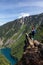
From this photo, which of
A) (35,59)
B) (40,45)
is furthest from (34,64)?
(40,45)

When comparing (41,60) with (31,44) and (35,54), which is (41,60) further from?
(31,44)

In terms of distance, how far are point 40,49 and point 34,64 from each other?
3596mm

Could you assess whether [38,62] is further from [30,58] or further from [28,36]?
[28,36]

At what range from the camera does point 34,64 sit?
4872 centimetres

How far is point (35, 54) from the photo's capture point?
4912cm

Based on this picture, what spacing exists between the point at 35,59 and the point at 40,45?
11.3 ft

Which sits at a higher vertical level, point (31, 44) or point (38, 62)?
point (31, 44)

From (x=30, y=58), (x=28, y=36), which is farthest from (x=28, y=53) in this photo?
(x=28, y=36)

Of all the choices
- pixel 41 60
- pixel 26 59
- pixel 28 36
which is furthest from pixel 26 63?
pixel 28 36

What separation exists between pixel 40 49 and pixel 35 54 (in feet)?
5.20

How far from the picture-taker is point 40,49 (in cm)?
4916

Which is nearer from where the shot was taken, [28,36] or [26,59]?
[26,59]

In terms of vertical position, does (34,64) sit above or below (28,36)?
below

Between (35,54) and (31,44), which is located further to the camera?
(31,44)
